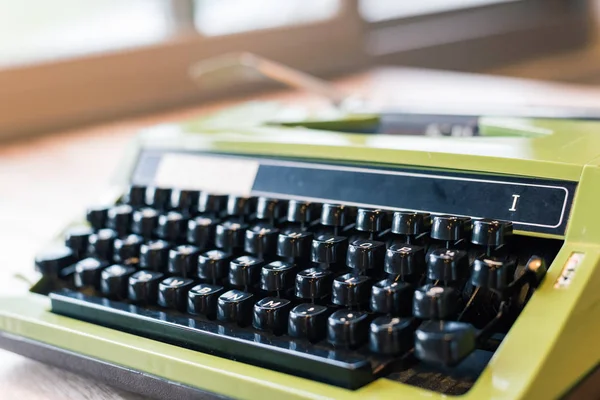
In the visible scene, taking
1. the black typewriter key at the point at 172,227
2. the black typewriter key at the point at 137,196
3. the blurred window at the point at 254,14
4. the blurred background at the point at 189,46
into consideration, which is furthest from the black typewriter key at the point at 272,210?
the blurred window at the point at 254,14

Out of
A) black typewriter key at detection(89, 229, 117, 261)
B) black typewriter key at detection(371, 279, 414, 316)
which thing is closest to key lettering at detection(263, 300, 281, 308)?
black typewriter key at detection(371, 279, 414, 316)

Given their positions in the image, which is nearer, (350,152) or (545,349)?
(545,349)

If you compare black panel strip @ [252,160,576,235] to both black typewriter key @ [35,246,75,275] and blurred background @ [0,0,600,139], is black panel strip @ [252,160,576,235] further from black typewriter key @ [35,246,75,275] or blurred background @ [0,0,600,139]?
blurred background @ [0,0,600,139]

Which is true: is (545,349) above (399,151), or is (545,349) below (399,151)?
below

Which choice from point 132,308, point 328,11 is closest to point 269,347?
point 132,308

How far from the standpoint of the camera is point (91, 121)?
2.12 m

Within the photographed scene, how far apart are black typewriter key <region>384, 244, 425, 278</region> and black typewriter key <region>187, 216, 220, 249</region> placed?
10.4 inches

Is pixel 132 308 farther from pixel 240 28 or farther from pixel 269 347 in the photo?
pixel 240 28

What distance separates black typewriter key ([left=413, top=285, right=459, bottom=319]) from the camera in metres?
0.69

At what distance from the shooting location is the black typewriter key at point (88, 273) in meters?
0.96

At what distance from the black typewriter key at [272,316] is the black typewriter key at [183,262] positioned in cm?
16

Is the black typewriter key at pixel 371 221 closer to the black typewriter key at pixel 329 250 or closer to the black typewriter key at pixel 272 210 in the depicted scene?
the black typewriter key at pixel 329 250

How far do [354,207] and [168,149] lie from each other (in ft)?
1.21

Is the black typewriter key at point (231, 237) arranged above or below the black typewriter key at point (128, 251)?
above
